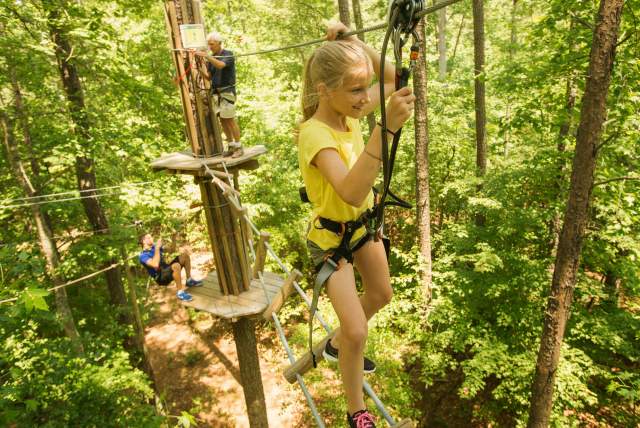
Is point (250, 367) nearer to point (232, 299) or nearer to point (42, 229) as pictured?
point (232, 299)

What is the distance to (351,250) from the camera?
183 centimetres

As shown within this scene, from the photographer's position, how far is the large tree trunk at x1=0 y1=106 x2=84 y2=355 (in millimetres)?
6792

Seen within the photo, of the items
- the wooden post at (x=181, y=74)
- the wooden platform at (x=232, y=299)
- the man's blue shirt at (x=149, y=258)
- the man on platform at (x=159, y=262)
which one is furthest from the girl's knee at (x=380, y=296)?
the man's blue shirt at (x=149, y=258)

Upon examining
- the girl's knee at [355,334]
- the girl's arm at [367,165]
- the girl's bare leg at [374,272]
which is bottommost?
the girl's knee at [355,334]

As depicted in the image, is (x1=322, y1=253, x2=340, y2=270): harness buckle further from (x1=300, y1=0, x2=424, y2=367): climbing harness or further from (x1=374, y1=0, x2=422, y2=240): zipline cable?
(x1=374, y1=0, x2=422, y2=240): zipline cable

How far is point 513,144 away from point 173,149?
33.1 feet

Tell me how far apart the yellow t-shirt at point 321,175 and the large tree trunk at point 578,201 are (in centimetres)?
365

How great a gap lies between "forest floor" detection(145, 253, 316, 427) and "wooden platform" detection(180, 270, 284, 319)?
485 centimetres

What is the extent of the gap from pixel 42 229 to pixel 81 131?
2061 millimetres

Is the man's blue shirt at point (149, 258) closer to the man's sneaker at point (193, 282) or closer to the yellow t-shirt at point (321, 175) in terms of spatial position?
the man's sneaker at point (193, 282)

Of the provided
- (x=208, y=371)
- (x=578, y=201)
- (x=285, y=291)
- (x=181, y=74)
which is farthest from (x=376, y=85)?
(x=208, y=371)

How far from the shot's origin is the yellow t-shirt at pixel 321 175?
1570 millimetres

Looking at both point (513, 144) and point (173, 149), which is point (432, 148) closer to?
point (513, 144)

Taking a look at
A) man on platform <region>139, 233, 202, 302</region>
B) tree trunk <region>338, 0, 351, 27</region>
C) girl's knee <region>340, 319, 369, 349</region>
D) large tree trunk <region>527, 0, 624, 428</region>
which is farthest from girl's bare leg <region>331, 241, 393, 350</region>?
tree trunk <region>338, 0, 351, 27</region>
